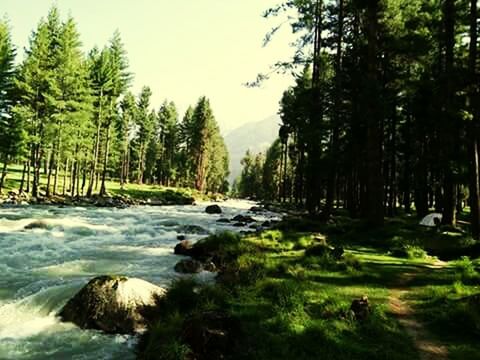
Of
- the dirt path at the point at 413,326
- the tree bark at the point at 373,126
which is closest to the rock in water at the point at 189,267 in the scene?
the dirt path at the point at 413,326

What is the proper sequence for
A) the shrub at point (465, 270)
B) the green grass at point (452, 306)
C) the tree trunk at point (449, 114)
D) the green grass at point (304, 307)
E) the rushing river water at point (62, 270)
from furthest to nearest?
1. the tree trunk at point (449, 114)
2. the shrub at point (465, 270)
3. the rushing river water at point (62, 270)
4. the green grass at point (452, 306)
5. the green grass at point (304, 307)

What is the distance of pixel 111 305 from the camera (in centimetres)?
816

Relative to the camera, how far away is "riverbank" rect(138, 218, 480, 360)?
20.3 feet

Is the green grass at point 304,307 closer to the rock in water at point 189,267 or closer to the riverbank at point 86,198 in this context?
the rock in water at point 189,267

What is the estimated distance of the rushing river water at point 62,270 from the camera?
7156 millimetres

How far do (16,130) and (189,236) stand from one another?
2524 cm

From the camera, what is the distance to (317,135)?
829 inches

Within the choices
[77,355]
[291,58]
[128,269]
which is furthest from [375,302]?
[291,58]

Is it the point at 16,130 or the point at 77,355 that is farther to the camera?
the point at 16,130

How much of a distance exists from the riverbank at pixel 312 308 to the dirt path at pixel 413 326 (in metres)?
0.04

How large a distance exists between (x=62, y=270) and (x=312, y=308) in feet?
25.9

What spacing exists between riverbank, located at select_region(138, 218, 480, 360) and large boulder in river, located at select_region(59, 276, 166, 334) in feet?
1.31

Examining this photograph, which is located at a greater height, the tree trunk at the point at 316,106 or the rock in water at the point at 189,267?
the tree trunk at the point at 316,106

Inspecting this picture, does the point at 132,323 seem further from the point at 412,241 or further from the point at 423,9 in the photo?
the point at 423,9
